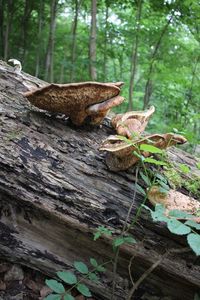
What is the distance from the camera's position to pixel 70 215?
244cm

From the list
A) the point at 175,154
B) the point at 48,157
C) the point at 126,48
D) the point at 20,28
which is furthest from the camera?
the point at 20,28

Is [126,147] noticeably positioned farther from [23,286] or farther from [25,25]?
[25,25]

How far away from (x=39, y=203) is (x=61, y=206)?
163 millimetres

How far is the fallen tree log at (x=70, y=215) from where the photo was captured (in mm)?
2412

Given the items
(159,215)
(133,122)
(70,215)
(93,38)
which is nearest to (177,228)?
(159,215)

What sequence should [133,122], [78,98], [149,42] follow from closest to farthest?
[78,98]
[133,122]
[149,42]

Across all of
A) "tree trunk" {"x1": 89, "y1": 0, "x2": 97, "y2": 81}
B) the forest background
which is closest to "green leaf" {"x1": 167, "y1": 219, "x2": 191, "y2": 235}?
the forest background

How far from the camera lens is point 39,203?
8.00ft

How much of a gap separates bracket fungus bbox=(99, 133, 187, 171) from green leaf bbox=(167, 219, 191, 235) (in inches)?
24.5

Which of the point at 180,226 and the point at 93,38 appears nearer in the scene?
the point at 180,226

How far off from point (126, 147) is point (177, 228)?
0.76m

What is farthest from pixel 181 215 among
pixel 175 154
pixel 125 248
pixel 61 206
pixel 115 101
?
pixel 175 154

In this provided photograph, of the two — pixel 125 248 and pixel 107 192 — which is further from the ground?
pixel 107 192

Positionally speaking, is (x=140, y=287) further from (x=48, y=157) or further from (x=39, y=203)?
(x=48, y=157)
